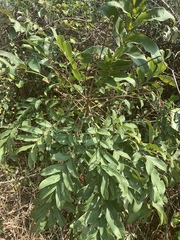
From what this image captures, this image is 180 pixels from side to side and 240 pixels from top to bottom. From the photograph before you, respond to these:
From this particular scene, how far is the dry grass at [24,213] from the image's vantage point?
8.23 feet

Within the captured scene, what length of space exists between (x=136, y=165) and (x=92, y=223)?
33cm

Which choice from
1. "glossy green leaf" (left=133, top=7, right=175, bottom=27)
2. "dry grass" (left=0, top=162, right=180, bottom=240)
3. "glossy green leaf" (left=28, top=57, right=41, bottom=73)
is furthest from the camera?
"dry grass" (left=0, top=162, right=180, bottom=240)

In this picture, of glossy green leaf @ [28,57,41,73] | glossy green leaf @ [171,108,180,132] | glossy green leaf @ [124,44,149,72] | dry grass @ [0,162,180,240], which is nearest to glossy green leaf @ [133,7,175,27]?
glossy green leaf @ [124,44,149,72]

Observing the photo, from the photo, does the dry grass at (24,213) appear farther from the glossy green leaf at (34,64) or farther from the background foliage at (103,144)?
the glossy green leaf at (34,64)

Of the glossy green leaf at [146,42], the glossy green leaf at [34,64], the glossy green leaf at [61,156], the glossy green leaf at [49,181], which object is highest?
the glossy green leaf at [146,42]

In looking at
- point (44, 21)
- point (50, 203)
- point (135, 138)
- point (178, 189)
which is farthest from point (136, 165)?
point (44, 21)

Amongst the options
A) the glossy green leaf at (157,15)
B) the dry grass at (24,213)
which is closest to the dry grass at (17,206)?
the dry grass at (24,213)

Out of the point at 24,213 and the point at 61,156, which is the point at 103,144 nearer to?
the point at 61,156

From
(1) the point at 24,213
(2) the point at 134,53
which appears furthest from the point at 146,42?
(1) the point at 24,213

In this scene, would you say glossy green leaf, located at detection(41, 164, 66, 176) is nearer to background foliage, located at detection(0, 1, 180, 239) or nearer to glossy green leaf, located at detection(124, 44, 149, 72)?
background foliage, located at detection(0, 1, 180, 239)

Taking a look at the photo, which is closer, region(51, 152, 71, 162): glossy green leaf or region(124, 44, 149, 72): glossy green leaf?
region(124, 44, 149, 72): glossy green leaf

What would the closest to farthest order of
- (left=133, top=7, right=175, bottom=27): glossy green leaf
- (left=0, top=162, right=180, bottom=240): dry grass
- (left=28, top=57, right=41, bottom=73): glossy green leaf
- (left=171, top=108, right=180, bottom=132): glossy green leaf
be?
(left=133, top=7, right=175, bottom=27): glossy green leaf
(left=28, top=57, right=41, bottom=73): glossy green leaf
(left=171, top=108, right=180, bottom=132): glossy green leaf
(left=0, top=162, right=180, bottom=240): dry grass

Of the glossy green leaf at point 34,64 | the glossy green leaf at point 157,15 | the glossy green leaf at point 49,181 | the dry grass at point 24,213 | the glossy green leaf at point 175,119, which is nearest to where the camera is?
the glossy green leaf at point 157,15

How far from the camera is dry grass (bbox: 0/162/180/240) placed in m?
2.51
